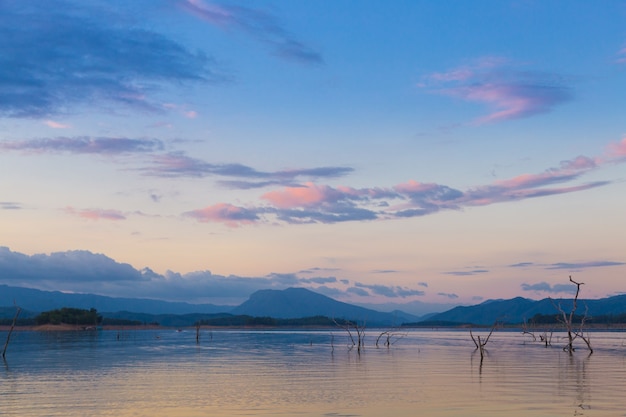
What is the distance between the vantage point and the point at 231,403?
35125 mm

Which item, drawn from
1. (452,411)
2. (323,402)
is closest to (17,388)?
(323,402)

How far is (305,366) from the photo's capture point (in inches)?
2415

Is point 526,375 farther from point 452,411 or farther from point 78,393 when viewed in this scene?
point 78,393

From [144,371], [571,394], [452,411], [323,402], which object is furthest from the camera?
[144,371]

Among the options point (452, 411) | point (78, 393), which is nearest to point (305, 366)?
point (78, 393)

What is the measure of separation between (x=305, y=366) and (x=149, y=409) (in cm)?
2946

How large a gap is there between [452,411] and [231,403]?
11.1 metres

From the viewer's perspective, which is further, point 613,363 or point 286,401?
point 613,363

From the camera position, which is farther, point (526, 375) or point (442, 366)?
point (442, 366)

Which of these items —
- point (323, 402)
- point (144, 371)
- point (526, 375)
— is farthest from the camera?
point (144, 371)

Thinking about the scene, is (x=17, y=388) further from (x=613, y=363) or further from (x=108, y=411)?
(x=613, y=363)

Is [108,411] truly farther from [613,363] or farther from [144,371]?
[613,363]

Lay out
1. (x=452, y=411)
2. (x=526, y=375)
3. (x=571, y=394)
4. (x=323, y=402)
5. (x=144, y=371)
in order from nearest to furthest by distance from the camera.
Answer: (x=452, y=411) < (x=323, y=402) < (x=571, y=394) < (x=526, y=375) < (x=144, y=371)

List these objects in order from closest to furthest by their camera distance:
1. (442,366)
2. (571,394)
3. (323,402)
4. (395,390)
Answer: (323,402) → (571,394) → (395,390) → (442,366)
